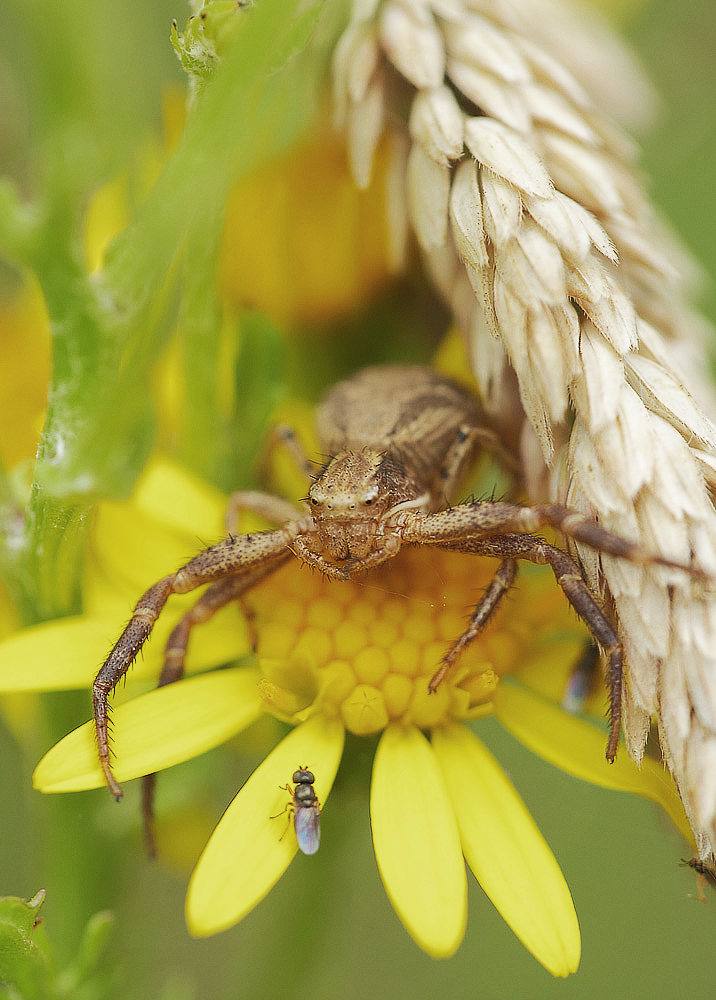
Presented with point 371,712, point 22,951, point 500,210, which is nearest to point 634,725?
point 371,712

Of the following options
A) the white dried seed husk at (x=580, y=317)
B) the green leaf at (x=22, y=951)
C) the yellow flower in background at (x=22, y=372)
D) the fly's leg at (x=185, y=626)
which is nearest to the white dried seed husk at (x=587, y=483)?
the white dried seed husk at (x=580, y=317)

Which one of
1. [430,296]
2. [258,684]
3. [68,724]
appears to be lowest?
[68,724]

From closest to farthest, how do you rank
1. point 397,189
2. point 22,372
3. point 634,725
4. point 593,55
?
point 634,725, point 397,189, point 593,55, point 22,372

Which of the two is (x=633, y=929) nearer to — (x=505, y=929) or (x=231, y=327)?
(x=505, y=929)

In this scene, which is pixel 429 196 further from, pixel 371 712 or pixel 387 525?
pixel 371 712

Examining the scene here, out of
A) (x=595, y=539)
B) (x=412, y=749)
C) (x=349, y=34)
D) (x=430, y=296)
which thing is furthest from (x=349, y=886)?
(x=349, y=34)

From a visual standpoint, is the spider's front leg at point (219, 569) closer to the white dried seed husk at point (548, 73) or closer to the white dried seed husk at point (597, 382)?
the white dried seed husk at point (597, 382)
